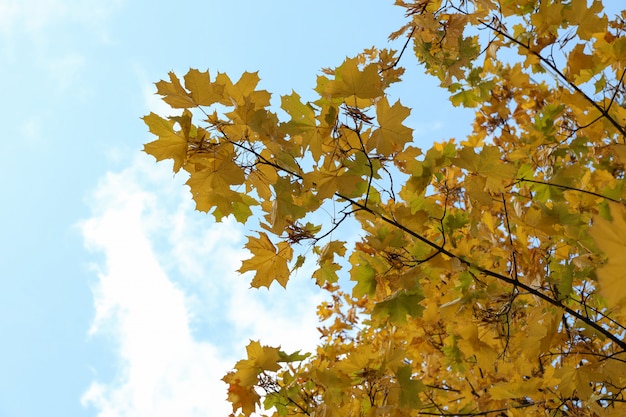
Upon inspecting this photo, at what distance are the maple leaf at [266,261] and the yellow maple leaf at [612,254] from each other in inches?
47.5

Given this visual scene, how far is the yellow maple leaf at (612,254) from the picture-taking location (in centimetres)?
64

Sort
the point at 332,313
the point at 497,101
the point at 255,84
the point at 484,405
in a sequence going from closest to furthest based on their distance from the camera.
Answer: the point at 255,84
the point at 484,405
the point at 497,101
the point at 332,313

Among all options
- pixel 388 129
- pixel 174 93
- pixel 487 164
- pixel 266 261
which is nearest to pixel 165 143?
pixel 174 93

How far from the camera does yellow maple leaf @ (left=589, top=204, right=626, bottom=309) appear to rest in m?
0.64

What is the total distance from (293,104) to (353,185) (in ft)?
1.16

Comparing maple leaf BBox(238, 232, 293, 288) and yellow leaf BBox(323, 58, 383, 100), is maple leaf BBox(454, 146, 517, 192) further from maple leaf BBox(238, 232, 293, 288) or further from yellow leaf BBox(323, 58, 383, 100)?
maple leaf BBox(238, 232, 293, 288)

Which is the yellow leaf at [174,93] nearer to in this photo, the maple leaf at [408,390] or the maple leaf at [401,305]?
the maple leaf at [401,305]

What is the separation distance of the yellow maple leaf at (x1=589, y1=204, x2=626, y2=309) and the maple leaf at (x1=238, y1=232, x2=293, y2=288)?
1206 mm

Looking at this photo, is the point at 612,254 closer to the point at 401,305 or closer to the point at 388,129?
the point at 388,129

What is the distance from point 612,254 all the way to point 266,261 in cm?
126

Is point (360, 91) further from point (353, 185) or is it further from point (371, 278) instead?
point (371, 278)

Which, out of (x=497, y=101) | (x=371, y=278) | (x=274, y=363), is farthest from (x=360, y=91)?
(x=497, y=101)

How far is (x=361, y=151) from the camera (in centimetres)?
154

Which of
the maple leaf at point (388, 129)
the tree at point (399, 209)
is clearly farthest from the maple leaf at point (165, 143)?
the maple leaf at point (388, 129)
